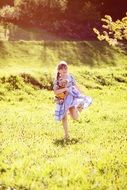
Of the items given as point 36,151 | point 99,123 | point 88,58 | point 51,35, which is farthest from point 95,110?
point 51,35

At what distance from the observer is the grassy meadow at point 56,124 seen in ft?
33.9

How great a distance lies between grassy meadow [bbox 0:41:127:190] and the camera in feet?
33.9

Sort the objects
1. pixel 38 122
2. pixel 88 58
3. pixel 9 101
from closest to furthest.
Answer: pixel 38 122 < pixel 9 101 < pixel 88 58

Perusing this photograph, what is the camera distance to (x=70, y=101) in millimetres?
14805

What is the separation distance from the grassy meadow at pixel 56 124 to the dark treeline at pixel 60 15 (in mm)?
4679

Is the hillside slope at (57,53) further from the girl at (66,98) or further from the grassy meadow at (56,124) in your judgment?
the girl at (66,98)

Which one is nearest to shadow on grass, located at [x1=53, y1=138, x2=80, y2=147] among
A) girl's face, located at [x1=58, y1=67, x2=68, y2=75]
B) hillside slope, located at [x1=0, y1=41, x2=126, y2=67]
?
girl's face, located at [x1=58, y1=67, x2=68, y2=75]

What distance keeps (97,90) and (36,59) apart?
7.25 m

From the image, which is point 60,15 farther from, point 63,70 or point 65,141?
point 65,141

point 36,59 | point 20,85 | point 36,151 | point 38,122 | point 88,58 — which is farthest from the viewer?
point 88,58

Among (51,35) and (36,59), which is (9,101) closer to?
(36,59)

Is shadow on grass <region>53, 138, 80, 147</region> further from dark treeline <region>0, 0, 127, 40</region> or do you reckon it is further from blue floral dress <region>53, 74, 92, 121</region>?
dark treeline <region>0, 0, 127, 40</region>

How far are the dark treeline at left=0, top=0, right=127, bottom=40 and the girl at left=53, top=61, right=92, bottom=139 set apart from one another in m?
29.0

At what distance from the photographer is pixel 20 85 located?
91.2 feet
